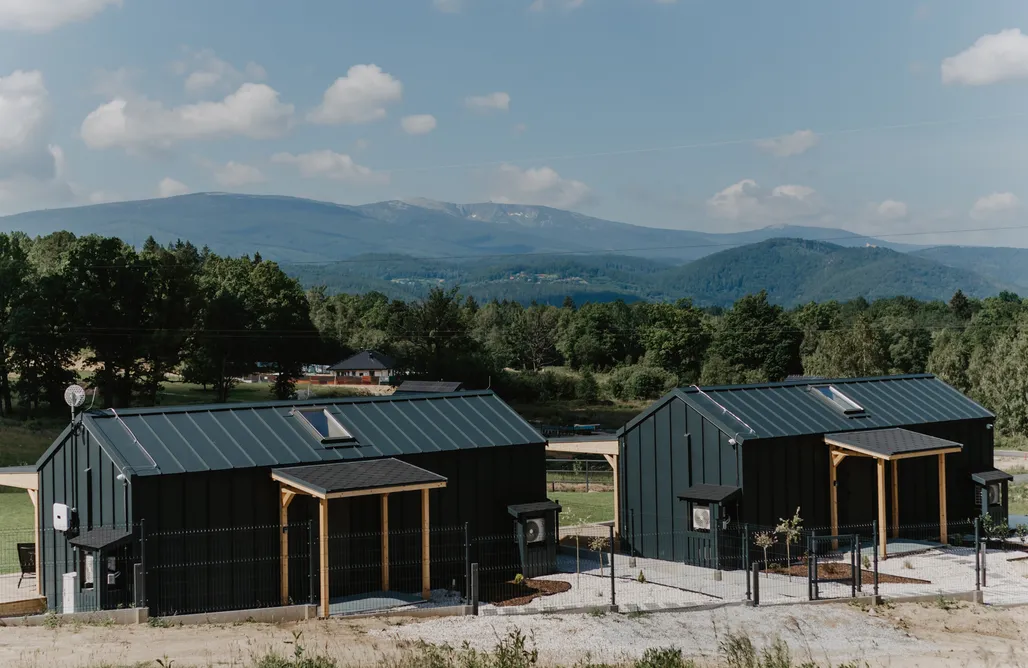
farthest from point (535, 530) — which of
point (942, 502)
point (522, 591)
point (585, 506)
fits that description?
point (585, 506)

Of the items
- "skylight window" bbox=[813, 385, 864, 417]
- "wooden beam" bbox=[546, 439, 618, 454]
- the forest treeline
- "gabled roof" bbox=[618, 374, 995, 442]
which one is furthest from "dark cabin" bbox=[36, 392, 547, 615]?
the forest treeline

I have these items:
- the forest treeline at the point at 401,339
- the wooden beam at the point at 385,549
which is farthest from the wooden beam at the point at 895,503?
the forest treeline at the point at 401,339

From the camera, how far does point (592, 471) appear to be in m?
49.3

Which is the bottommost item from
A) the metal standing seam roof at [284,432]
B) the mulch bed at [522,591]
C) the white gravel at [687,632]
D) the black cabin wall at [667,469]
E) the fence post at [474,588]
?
the mulch bed at [522,591]

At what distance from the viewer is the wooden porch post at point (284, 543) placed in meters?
21.5

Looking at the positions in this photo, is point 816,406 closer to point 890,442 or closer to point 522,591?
point 890,442

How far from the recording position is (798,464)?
2678cm

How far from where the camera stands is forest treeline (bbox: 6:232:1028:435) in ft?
219

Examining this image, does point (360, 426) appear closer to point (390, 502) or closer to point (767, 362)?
point (390, 502)

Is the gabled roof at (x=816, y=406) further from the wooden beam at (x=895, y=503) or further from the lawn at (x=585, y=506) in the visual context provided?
the lawn at (x=585, y=506)

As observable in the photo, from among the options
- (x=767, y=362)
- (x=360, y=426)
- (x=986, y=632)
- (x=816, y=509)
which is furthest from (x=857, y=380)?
(x=767, y=362)

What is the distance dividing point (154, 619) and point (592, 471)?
3152 cm

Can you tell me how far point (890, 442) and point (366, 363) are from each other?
77.1 m

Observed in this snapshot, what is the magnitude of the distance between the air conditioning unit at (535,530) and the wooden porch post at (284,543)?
17.6 ft
